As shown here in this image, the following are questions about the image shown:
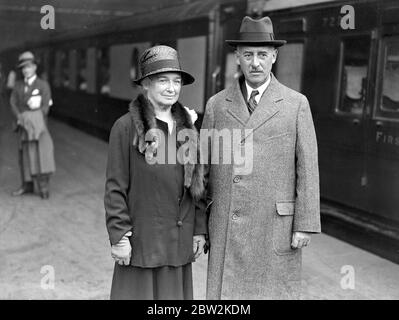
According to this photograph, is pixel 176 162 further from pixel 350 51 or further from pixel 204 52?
pixel 204 52

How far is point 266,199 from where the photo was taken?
9.66 ft

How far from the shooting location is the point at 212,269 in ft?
10.1

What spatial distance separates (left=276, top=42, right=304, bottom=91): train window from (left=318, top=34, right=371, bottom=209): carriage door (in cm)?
69

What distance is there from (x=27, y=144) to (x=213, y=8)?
10.2 feet

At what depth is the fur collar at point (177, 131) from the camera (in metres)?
2.77

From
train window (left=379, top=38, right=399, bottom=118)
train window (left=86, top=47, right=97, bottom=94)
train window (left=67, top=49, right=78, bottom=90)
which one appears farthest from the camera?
train window (left=67, top=49, right=78, bottom=90)

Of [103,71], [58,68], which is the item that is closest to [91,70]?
[103,71]

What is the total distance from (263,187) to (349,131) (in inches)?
140

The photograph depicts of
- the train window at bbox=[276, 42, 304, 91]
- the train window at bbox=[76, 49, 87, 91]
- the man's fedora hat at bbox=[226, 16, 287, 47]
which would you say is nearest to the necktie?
the man's fedora hat at bbox=[226, 16, 287, 47]

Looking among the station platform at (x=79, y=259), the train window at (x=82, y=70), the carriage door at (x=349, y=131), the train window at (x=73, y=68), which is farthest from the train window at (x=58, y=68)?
the carriage door at (x=349, y=131)

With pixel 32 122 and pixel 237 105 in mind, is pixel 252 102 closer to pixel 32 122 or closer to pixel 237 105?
pixel 237 105

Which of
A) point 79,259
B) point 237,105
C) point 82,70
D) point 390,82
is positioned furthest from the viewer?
point 82,70

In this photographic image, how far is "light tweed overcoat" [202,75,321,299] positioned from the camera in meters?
2.90

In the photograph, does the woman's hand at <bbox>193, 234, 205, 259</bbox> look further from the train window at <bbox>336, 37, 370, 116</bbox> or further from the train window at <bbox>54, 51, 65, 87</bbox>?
the train window at <bbox>54, 51, 65, 87</bbox>
